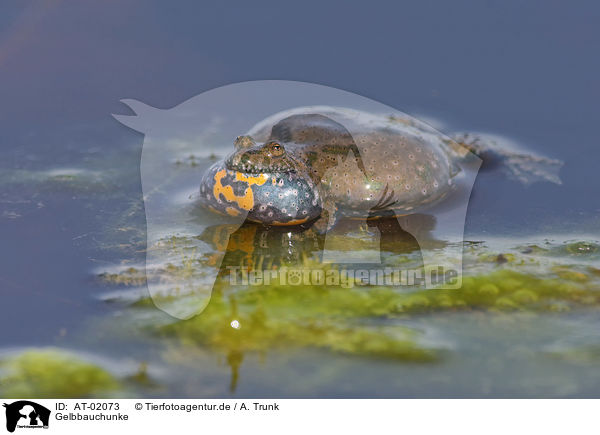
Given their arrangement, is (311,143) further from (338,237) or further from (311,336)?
(311,336)

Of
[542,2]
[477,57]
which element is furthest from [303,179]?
[542,2]

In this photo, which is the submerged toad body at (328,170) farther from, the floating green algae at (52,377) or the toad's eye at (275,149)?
the floating green algae at (52,377)

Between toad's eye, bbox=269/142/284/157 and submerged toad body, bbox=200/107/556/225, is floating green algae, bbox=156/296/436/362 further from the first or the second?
toad's eye, bbox=269/142/284/157
